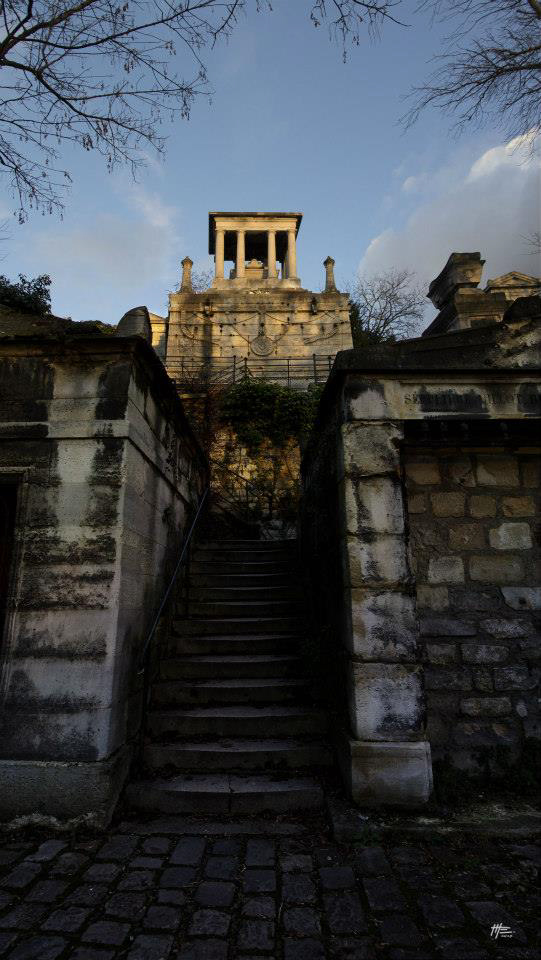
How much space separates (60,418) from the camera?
3.67 metres

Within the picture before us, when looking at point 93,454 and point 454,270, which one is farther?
point 454,270

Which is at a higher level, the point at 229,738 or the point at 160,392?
the point at 160,392

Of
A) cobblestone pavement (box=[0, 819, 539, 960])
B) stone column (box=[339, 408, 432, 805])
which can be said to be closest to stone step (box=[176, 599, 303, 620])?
stone column (box=[339, 408, 432, 805])

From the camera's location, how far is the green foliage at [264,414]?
14.1m

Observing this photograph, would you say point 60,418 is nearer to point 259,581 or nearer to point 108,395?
point 108,395

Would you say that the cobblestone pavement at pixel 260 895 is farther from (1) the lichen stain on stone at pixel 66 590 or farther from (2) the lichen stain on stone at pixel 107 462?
(2) the lichen stain on stone at pixel 107 462

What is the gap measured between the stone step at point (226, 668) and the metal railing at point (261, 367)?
14.4 m

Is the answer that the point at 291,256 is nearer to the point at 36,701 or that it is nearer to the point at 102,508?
the point at 102,508

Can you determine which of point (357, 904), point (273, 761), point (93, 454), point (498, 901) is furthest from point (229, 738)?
point (93, 454)

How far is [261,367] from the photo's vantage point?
19.2m

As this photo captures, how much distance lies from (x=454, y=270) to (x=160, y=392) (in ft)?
17.9

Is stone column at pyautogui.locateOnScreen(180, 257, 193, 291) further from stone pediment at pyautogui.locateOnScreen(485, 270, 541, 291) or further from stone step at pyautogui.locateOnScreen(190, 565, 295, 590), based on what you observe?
stone step at pyautogui.locateOnScreen(190, 565, 295, 590)

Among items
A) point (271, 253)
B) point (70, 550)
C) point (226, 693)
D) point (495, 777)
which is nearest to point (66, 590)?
point (70, 550)

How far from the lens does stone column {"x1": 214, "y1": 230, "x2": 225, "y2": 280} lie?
80.7 feet
